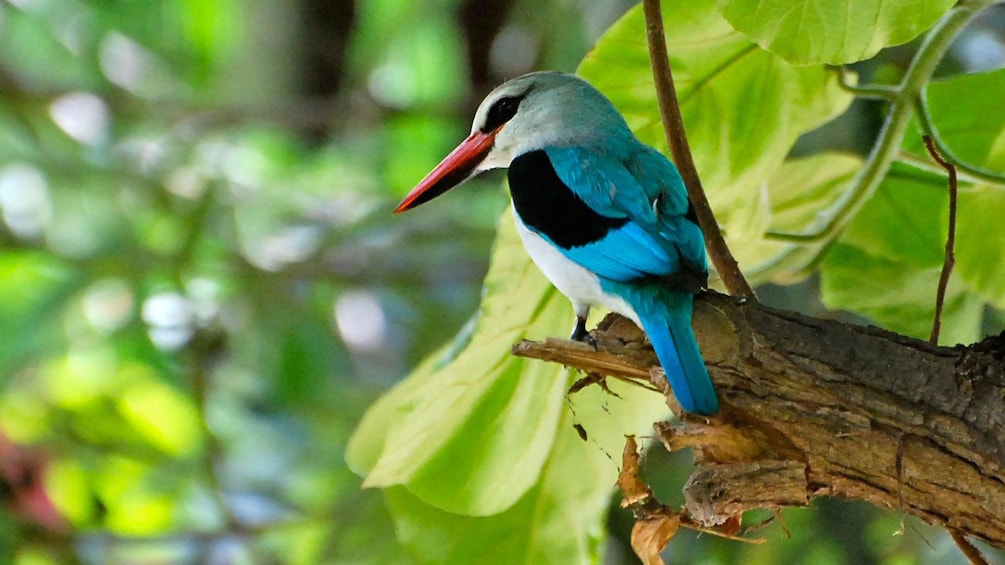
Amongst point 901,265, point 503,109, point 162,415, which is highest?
point 162,415

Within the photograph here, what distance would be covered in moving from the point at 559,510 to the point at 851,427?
51 cm

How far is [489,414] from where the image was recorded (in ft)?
4.37

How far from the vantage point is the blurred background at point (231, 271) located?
2506mm

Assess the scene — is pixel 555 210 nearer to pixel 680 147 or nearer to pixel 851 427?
pixel 680 147

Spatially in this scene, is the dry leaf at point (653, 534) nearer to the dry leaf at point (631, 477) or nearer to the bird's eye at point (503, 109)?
the dry leaf at point (631, 477)

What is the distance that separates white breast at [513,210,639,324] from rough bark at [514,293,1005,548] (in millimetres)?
187

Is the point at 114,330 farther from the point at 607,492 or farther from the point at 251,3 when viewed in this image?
the point at 607,492

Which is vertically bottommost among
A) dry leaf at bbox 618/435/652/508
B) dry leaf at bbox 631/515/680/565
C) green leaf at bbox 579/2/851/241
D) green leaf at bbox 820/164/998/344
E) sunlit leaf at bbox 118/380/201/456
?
dry leaf at bbox 631/515/680/565

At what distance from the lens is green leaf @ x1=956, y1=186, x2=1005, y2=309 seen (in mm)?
1260

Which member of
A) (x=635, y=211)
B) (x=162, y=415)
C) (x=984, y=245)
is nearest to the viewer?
(x=635, y=211)

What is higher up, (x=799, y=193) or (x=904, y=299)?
(x=799, y=193)

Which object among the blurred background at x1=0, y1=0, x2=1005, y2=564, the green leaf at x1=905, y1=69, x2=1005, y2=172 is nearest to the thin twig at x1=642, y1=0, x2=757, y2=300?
the green leaf at x1=905, y1=69, x2=1005, y2=172

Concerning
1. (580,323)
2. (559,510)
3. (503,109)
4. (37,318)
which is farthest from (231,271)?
(580,323)

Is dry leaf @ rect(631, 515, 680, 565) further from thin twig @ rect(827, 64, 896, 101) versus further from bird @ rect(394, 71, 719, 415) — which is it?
thin twig @ rect(827, 64, 896, 101)
